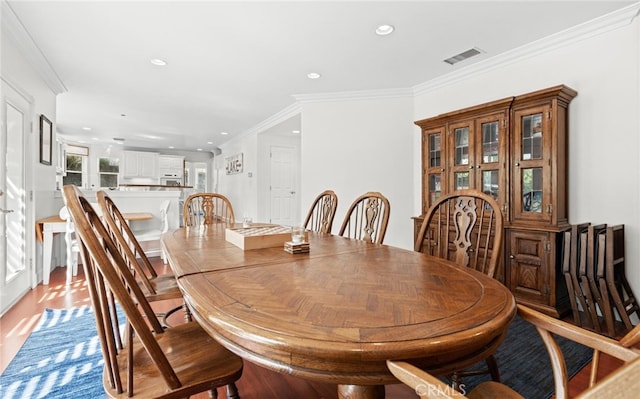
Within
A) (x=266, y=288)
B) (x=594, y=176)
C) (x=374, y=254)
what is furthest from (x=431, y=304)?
(x=594, y=176)

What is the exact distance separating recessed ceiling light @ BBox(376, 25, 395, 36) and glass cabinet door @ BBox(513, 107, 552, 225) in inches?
52.5

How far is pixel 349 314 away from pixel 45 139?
14.4ft

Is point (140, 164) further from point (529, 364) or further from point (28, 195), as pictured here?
point (529, 364)

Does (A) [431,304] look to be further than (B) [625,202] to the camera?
No

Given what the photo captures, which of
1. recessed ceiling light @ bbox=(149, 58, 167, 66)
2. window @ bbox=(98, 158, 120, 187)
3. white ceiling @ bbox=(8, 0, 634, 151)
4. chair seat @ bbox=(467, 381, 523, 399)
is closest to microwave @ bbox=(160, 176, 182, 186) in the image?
window @ bbox=(98, 158, 120, 187)

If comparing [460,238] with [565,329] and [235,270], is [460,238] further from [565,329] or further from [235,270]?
[235,270]

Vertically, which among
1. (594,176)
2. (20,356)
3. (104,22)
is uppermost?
(104,22)

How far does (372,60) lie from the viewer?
10.7 feet

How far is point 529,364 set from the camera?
1824 mm

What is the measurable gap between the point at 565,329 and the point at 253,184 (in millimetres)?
6481

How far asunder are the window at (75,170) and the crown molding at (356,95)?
7.47 m

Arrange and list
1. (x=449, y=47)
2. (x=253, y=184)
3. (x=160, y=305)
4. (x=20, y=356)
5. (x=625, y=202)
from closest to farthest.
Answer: (x=20, y=356) → (x=625, y=202) → (x=160, y=305) → (x=449, y=47) → (x=253, y=184)

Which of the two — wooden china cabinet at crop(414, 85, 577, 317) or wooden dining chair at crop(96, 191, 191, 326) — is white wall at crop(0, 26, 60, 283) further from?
wooden china cabinet at crop(414, 85, 577, 317)

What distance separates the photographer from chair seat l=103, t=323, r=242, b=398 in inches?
34.9
